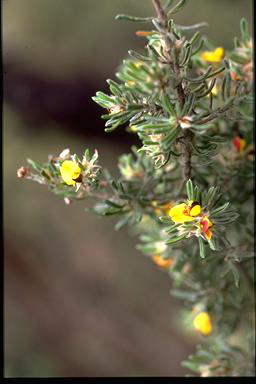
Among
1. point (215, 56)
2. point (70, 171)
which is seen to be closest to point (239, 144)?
point (215, 56)

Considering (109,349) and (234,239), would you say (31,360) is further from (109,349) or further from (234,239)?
(234,239)

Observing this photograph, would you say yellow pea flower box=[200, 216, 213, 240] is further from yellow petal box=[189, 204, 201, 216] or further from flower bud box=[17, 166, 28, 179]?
flower bud box=[17, 166, 28, 179]

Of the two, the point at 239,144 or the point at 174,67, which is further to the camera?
the point at 239,144

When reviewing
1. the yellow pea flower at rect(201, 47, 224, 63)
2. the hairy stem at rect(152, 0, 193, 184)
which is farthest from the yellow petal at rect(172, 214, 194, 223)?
the yellow pea flower at rect(201, 47, 224, 63)

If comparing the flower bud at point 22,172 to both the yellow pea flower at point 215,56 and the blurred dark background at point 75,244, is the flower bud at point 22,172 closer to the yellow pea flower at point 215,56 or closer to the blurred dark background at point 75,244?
the yellow pea flower at point 215,56

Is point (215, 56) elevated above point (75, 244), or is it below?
above

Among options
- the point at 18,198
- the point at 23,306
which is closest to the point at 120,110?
the point at 18,198

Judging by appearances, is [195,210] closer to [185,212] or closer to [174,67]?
[185,212]
